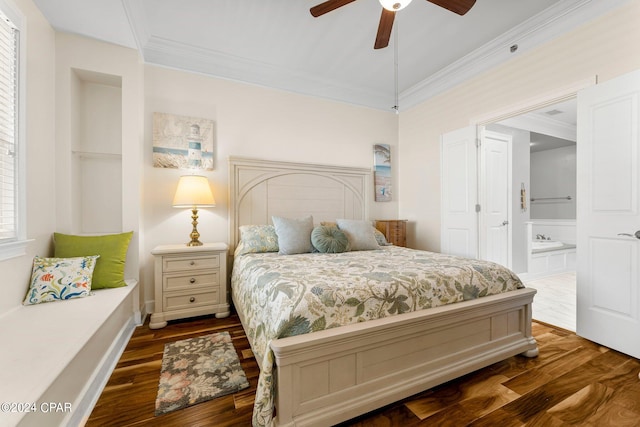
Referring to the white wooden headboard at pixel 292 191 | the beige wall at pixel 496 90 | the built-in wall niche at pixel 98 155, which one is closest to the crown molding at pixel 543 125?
the beige wall at pixel 496 90

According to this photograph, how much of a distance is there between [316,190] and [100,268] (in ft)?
7.82

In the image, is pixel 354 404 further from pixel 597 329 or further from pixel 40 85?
pixel 40 85

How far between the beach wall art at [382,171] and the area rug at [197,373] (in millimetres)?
2849

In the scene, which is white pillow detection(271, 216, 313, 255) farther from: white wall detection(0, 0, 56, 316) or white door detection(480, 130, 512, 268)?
white door detection(480, 130, 512, 268)

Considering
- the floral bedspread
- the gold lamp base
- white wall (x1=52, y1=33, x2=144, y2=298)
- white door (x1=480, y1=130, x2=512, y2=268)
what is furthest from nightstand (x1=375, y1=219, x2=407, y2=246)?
white wall (x1=52, y1=33, x2=144, y2=298)

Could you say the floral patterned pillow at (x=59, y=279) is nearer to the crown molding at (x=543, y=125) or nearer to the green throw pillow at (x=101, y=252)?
the green throw pillow at (x=101, y=252)

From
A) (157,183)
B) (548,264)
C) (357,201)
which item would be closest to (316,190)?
(357,201)

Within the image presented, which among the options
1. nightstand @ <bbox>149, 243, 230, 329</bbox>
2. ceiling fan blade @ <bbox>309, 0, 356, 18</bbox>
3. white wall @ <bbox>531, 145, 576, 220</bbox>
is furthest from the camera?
white wall @ <bbox>531, 145, 576, 220</bbox>

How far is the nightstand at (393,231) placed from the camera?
12.4ft

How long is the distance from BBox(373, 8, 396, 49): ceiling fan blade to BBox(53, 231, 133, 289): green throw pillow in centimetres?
280

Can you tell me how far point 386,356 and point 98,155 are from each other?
3087mm

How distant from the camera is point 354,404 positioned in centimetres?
136

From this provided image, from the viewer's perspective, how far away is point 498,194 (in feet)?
13.5

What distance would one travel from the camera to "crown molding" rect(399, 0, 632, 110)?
2.21 m
